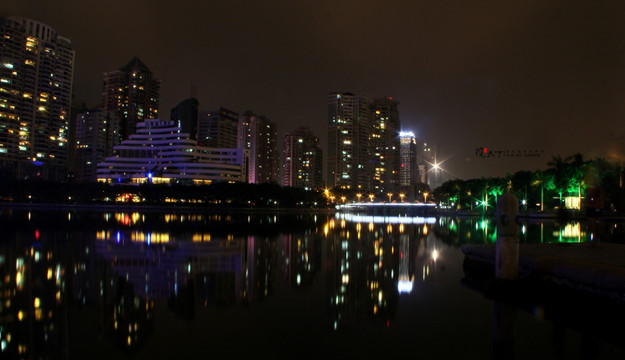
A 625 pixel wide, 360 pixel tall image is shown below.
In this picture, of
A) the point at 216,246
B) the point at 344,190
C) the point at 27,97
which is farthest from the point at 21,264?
the point at 27,97

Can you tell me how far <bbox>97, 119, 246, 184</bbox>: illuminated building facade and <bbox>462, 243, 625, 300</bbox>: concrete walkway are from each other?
155185 millimetres

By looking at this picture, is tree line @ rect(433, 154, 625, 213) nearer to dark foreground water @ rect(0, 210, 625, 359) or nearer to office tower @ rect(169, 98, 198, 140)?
dark foreground water @ rect(0, 210, 625, 359)

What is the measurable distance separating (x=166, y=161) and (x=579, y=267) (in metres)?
170

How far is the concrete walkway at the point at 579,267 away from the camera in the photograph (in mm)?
10133

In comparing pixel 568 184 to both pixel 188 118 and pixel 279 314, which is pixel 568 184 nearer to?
pixel 279 314

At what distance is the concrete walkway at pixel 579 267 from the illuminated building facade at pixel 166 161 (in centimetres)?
15519

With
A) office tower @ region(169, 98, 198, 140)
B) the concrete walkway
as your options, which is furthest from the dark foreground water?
office tower @ region(169, 98, 198, 140)

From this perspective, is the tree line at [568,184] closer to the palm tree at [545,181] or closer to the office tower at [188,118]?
the palm tree at [545,181]

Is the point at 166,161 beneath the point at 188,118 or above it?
beneath

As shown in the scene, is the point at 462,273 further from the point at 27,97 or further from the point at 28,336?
the point at 27,97

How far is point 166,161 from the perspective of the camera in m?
170

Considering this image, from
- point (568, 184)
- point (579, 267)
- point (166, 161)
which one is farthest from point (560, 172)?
point (166, 161)

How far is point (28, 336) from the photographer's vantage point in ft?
27.3

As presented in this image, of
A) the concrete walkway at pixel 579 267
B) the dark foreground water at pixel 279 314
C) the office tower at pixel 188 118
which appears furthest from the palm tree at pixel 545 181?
the office tower at pixel 188 118
